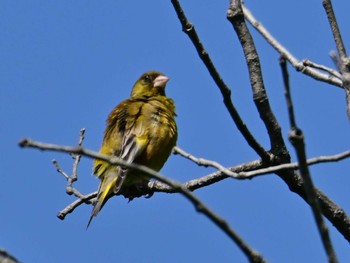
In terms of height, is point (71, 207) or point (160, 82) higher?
point (160, 82)

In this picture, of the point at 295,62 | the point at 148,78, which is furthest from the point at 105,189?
the point at 295,62

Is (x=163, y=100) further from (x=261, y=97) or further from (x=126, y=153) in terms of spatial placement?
(x=261, y=97)

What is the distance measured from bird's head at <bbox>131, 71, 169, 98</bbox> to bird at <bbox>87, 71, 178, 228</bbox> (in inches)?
21.2

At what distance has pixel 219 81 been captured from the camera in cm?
414

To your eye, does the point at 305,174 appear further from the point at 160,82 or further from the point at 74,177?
the point at 160,82

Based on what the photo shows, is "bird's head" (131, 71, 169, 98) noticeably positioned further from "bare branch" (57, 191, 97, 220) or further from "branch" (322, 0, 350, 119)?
"branch" (322, 0, 350, 119)

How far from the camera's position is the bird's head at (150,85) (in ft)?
27.1

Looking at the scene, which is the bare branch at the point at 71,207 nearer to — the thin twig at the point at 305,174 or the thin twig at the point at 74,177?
the thin twig at the point at 74,177

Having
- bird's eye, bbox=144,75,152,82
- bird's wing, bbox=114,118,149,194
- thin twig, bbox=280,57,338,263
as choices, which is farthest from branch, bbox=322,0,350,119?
bird's eye, bbox=144,75,152,82

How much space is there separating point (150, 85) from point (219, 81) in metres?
4.26

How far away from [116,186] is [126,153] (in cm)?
47

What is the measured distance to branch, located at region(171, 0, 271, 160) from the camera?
3.92m

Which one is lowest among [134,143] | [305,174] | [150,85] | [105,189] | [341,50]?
[305,174]

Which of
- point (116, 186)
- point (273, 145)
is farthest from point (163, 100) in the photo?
point (273, 145)
